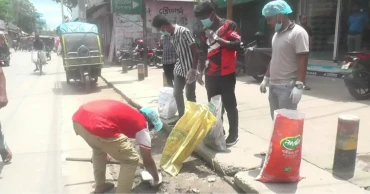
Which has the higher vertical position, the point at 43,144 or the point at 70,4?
the point at 70,4

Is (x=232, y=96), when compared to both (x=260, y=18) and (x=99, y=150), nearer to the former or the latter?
(x=99, y=150)

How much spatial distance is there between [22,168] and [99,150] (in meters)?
1.40

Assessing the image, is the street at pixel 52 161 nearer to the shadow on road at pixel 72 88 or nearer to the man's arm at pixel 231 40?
the man's arm at pixel 231 40

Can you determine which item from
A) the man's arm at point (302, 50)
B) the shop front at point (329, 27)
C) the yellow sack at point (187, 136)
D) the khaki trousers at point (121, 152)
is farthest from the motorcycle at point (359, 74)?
the khaki trousers at point (121, 152)

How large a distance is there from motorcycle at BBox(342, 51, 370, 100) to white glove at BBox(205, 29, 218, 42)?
12.6 feet

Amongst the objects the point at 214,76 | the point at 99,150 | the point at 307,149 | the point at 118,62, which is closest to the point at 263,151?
the point at 307,149

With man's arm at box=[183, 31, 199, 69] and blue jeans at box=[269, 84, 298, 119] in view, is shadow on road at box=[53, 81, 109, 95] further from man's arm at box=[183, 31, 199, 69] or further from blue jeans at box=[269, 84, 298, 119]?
blue jeans at box=[269, 84, 298, 119]

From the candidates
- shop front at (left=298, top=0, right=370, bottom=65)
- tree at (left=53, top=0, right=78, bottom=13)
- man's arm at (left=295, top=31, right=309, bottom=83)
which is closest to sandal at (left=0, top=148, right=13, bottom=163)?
man's arm at (left=295, top=31, right=309, bottom=83)

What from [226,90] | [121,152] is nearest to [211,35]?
[226,90]

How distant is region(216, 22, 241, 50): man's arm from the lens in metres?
4.00

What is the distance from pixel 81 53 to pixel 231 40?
7322mm

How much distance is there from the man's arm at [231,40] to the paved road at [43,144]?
2.11 m

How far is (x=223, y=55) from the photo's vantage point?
165 inches

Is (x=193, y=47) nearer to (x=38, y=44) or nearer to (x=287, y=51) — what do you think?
(x=287, y=51)
